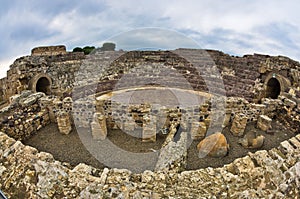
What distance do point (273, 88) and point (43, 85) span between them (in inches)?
622

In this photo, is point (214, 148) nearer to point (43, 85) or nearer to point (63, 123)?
point (63, 123)

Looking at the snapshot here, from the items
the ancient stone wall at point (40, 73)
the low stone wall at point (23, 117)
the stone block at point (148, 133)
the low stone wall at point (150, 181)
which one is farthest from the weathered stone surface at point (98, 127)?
the ancient stone wall at point (40, 73)

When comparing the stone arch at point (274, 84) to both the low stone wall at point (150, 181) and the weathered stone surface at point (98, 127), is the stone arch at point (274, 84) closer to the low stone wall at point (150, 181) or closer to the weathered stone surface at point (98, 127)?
the low stone wall at point (150, 181)

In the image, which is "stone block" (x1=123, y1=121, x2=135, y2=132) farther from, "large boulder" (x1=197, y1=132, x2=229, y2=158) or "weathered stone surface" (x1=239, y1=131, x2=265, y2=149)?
"weathered stone surface" (x1=239, y1=131, x2=265, y2=149)

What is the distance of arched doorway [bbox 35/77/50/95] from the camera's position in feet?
56.5

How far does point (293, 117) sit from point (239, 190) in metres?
7.11

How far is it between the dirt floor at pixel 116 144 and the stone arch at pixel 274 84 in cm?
635

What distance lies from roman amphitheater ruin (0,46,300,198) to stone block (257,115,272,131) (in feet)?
0.12

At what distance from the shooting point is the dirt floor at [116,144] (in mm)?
7738

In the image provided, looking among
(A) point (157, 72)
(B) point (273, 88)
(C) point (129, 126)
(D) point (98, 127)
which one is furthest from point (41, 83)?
(B) point (273, 88)

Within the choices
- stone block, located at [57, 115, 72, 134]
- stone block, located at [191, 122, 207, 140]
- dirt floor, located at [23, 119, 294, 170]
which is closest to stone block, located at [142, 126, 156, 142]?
dirt floor, located at [23, 119, 294, 170]

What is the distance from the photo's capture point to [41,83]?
689 inches

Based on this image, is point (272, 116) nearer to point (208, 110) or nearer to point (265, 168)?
point (208, 110)

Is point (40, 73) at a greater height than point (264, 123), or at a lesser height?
greater
